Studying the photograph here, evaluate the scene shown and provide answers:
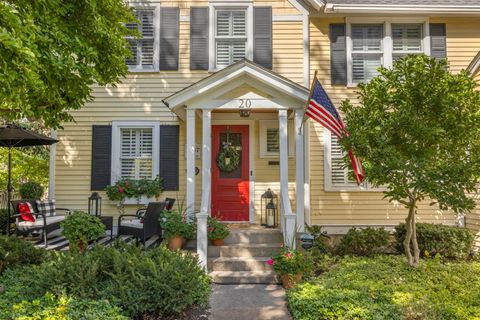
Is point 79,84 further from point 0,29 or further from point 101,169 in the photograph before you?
point 101,169

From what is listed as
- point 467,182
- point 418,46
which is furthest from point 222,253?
point 418,46

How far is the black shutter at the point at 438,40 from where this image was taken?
25.7 feet

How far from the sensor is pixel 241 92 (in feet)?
21.4

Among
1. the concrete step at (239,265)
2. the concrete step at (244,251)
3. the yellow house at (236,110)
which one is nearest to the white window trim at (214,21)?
the yellow house at (236,110)

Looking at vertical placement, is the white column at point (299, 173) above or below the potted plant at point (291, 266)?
above

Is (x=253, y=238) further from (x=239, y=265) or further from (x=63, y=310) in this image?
(x=63, y=310)

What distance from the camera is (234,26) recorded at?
8.00 meters

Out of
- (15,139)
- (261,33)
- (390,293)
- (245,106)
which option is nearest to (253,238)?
(245,106)

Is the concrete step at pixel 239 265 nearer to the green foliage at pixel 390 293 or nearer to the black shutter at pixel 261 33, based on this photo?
the green foliage at pixel 390 293

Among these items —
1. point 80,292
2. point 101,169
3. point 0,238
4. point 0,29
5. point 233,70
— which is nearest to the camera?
point 0,29

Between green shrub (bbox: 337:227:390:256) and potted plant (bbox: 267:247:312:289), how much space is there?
1.55m

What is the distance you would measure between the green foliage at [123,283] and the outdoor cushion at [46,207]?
122 inches

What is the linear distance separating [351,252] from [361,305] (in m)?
2.71

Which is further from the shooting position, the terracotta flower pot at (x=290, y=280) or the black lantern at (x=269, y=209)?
the black lantern at (x=269, y=209)
